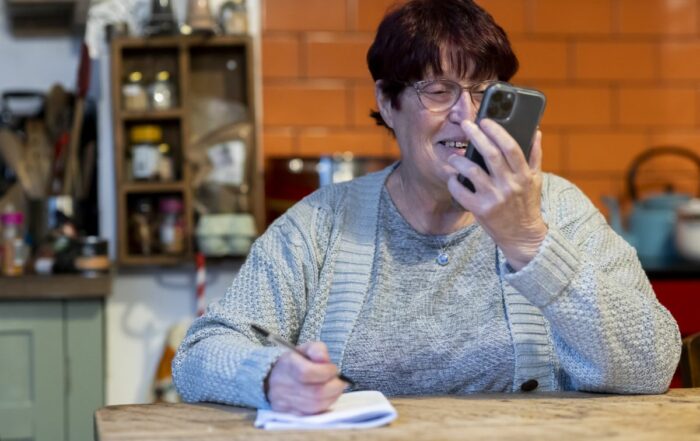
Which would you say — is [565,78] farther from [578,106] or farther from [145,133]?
[145,133]

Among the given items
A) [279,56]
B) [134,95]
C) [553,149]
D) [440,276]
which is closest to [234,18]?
[279,56]

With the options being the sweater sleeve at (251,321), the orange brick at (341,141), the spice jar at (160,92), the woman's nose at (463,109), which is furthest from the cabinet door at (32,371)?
the woman's nose at (463,109)

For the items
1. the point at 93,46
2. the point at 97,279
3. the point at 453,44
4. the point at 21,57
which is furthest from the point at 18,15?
the point at 453,44

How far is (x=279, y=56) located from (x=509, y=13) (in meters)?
0.73

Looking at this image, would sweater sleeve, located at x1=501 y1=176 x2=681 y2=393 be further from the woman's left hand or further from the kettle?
the kettle

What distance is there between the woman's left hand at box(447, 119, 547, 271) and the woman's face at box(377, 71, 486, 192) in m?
0.27

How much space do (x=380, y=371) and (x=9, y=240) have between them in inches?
62.7

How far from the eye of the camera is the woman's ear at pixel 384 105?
174 cm

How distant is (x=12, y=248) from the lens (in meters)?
2.85

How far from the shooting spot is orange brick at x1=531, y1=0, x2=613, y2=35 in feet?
11.0

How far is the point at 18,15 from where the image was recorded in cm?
328

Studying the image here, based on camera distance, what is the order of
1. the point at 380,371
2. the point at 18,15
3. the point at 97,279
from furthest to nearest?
the point at 18,15 < the point at 97,279 < the point at 380,371

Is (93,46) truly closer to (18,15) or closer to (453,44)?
(18,15)

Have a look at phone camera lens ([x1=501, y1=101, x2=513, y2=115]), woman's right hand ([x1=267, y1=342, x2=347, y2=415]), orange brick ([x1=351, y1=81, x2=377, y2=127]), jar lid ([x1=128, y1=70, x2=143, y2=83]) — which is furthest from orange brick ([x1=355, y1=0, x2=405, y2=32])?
woman's right hand ([x1=267, y1=342, x2=347, y2=415])
